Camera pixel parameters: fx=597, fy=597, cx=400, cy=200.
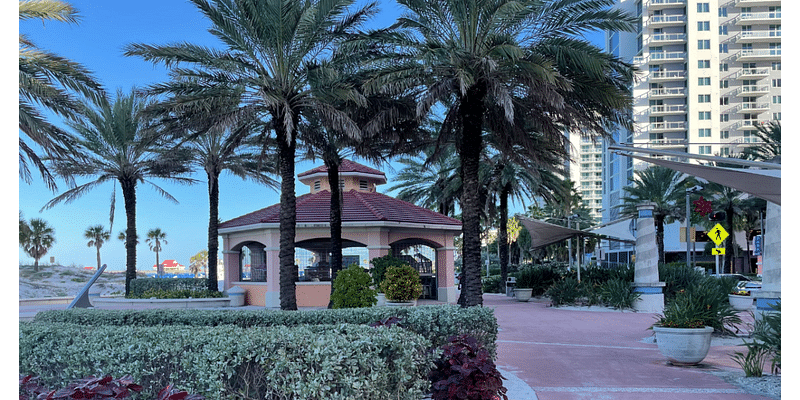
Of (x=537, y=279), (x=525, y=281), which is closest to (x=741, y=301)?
(x=537, y=279)

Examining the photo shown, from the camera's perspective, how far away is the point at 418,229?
89.0ft

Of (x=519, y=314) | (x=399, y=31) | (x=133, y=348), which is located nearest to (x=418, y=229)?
(x=519, y=314)

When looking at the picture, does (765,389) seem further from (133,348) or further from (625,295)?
(625,295)

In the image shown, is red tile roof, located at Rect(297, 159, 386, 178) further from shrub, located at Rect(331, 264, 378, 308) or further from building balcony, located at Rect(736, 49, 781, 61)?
building balcony, located at Rect(736, 49, 781, 61)

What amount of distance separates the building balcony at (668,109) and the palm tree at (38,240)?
245 feet

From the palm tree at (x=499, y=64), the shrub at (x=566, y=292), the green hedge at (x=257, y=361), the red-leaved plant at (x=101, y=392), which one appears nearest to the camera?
the red-leaved plant at (x=101, y=392)

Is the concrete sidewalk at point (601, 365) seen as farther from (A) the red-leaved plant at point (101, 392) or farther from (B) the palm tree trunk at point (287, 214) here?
(B) the palm tree trunk at point (287, 214)

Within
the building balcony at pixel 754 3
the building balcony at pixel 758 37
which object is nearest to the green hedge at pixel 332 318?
the building balcony at pixel 758 37

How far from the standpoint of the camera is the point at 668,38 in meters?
77.8

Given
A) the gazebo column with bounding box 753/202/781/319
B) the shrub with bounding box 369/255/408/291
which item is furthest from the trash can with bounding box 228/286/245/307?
the gazebo column with bounding box 753/202/781/319

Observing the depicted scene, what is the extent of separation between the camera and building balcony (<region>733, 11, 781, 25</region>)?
74.6 meters

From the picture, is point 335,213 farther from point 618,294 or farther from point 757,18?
point 757,18

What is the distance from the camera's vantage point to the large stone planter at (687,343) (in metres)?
10.3

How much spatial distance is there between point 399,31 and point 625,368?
32.1ft
